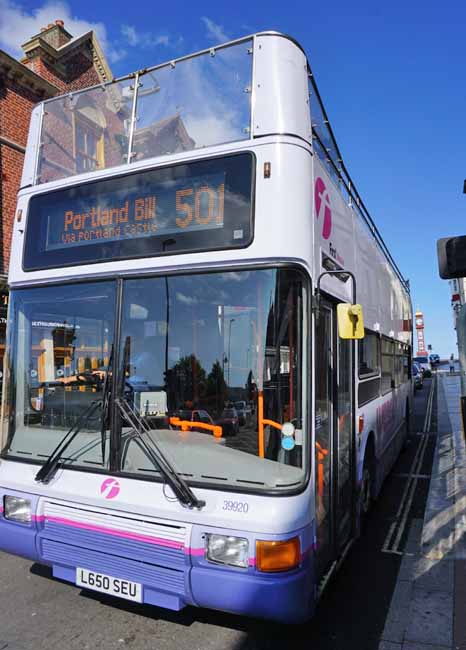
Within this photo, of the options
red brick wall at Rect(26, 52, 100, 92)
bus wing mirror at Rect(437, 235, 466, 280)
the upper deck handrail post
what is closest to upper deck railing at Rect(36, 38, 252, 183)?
the upper deck handrail post

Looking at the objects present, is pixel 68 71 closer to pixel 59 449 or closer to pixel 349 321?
pixel 59 449

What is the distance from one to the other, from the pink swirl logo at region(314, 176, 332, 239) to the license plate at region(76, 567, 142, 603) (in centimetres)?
268

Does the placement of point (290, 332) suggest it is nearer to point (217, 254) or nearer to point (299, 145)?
point (217, 254)

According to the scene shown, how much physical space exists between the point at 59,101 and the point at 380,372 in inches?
193

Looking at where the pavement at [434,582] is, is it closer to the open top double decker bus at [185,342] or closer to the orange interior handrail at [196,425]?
the open top double decker bus at [185,342]

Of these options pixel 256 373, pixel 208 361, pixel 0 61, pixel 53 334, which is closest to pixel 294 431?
pixel 256 373

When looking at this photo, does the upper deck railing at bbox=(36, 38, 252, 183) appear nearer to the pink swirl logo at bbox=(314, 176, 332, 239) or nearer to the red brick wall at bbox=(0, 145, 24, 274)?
the pink swirl logo at bbox=(314, 176, 332, 239)

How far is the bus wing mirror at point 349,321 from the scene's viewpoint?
3303mm

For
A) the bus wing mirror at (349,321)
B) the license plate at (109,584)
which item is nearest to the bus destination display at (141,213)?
the bus wing mirror at (349,321)

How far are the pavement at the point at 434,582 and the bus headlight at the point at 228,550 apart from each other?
1330mm

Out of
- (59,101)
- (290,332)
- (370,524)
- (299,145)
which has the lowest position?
(370,524)

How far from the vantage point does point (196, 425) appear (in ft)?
10.6

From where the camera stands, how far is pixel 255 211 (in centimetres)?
318

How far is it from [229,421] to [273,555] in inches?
32.1
